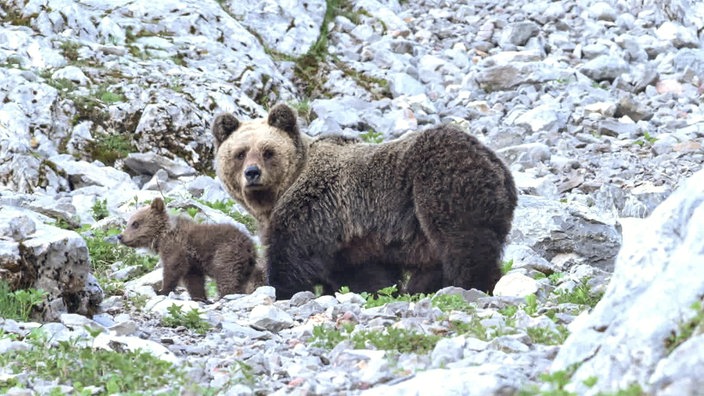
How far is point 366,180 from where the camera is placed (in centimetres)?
866

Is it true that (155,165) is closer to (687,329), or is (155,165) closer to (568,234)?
(568,234)

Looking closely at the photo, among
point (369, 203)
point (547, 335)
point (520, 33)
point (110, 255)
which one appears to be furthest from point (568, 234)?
→ point (520, 33)

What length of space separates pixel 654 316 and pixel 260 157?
237 inches

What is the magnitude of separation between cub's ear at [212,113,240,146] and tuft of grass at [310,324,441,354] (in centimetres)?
427

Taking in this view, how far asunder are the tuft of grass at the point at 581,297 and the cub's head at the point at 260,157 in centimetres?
291

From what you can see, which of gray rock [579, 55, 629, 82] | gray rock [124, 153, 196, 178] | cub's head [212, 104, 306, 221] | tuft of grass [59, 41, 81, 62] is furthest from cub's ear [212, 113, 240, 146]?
gray rock [579, 55, 629, 82]

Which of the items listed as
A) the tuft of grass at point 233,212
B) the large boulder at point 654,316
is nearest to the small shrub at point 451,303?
the large boulder at point 654,316

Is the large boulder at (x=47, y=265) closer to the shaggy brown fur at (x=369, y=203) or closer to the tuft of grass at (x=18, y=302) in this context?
the tuft of grass at (x=18, y=302)

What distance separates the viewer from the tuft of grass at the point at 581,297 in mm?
6836

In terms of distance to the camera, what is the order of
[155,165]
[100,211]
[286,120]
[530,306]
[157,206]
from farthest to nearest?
1. [155,165]
2. [100,211]
3. [157,206]
4. [286,120]
5. [530,306]

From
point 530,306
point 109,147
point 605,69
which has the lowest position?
point 109,147

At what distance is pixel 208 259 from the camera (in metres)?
9.61

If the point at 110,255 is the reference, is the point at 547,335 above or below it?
above

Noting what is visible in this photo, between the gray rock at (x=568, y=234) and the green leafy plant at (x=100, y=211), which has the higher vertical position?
the gray rock at (x=568, y=234)
